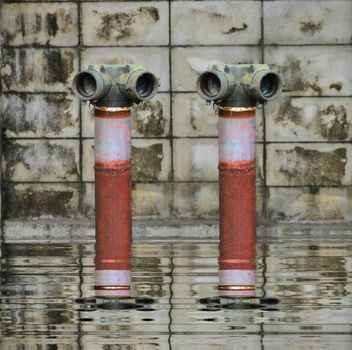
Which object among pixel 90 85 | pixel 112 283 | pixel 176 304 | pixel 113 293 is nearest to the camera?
pixel 176 304

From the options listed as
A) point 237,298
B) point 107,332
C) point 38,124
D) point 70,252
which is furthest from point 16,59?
point 107,332

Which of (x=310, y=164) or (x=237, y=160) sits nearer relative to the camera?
(x=237, y=160)

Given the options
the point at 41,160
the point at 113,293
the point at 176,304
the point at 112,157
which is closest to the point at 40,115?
the point at 41,160

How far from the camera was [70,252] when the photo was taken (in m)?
12.5

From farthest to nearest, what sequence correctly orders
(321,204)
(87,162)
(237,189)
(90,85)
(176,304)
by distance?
1. (87,162)
2. (321,204)
3. (90,85)
4. (237,189)
5. (176,304)

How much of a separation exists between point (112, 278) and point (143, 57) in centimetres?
406

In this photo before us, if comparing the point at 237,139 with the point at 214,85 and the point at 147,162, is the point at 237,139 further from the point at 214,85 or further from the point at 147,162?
the point at 147,162

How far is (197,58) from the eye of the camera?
558 inches

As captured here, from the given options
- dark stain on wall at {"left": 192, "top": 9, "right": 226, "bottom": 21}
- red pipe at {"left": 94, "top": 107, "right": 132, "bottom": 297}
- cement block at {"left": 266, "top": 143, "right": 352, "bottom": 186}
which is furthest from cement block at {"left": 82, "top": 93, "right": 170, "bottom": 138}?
red pipe at {"left": 94, "top": 107, "right": 132, "bottom": 297}

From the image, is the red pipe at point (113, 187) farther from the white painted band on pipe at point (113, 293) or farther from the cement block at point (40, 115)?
the cement block at point (40, 115)

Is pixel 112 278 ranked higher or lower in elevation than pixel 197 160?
lower

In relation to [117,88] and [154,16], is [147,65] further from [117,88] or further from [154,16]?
[117,88]

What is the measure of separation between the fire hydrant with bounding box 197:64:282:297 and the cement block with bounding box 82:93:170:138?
3510 mm

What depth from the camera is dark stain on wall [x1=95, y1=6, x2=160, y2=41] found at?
14156 mm
